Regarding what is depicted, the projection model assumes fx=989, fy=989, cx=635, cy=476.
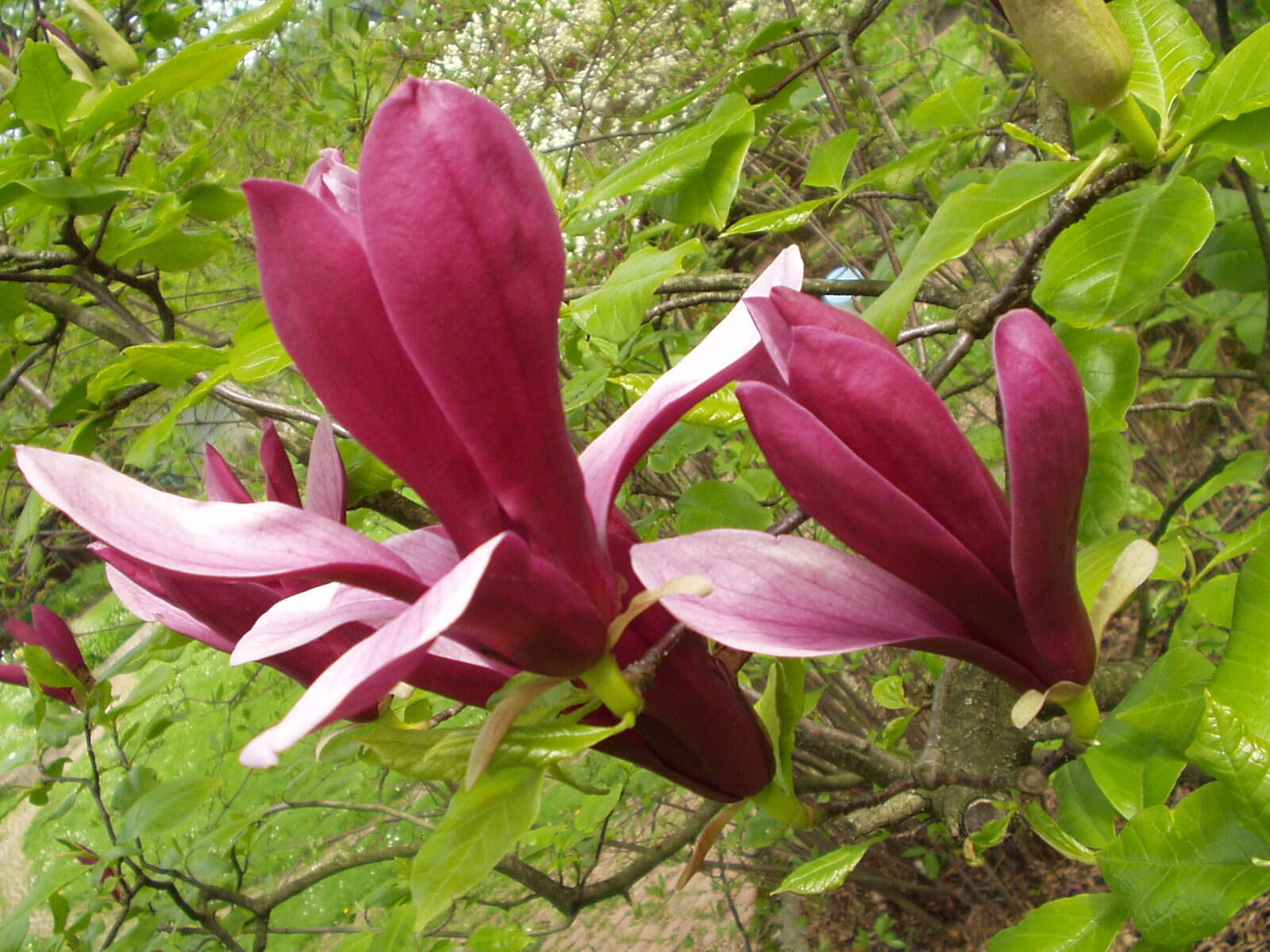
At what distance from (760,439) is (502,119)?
122mm

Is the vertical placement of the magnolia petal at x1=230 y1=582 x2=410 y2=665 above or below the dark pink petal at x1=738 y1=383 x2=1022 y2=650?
above

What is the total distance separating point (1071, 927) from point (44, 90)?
930 mm

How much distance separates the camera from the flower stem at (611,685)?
1.15 feet

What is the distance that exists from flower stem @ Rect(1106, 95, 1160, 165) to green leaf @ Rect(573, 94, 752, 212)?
0.91 feet

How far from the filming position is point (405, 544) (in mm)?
373

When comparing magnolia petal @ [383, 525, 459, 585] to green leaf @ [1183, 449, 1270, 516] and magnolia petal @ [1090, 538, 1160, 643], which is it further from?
green leaf @ [1183, 449, 1270, 516]

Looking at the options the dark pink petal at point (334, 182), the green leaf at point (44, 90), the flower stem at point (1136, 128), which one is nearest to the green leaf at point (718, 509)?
the flower stem at point (1136, 128)

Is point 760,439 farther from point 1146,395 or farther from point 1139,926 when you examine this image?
point 1146,395

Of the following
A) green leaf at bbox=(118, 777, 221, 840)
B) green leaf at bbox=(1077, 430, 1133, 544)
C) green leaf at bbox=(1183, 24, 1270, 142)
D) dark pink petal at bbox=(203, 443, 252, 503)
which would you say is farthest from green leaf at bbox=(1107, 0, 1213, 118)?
green leaf at bbox=(118, 777, 221, 840)

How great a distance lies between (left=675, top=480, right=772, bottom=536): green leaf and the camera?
75cm

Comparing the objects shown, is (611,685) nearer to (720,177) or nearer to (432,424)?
(432,424)

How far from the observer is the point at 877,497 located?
0.31m

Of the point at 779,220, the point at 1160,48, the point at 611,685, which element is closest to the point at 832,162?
the point at 779,220

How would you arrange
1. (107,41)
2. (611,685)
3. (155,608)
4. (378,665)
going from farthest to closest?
(107,41)
(155,608)
(611,685)
(378,665)
